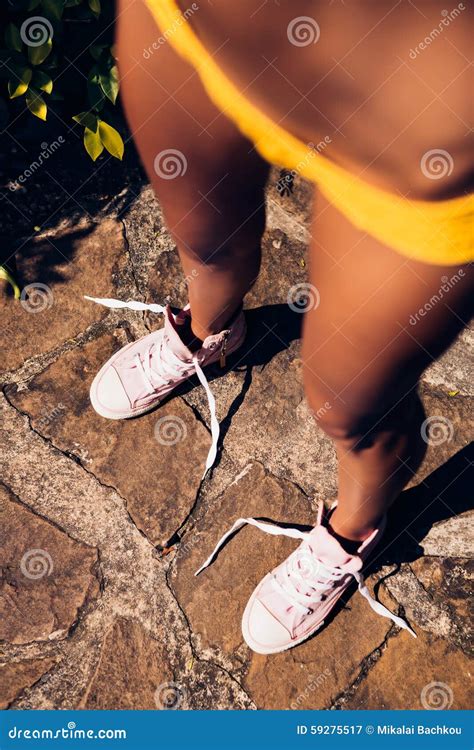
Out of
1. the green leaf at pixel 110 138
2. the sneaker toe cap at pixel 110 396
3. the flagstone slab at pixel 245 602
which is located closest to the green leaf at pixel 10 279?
the sneaker toe cap at pixel 110 396

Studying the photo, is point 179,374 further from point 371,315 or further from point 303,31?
point 303,31

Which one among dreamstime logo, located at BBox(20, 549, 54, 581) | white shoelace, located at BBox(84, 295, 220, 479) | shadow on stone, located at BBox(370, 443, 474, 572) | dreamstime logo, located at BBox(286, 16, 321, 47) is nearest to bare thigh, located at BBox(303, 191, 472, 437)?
dreamstime logo, located at BBox(286, 16, 321, 47)

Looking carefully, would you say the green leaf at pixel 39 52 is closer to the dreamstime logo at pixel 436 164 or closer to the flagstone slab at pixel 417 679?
the dreamstime logo at pixel 436 164

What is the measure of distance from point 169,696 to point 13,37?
88.5 inches

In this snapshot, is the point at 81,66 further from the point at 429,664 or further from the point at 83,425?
the point at 429,664

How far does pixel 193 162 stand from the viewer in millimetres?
1541

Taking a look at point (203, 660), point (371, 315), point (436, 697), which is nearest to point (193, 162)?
point (371, 315)

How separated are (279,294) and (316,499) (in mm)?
811

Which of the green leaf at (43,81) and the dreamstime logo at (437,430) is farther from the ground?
the dreamstime logo at (437,430)

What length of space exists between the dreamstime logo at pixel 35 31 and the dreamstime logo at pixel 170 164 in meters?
0.98

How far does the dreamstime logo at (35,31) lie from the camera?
2238mm
